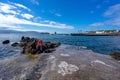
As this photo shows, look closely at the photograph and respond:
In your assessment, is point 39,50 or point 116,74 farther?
point 39,50

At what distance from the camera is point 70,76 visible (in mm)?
12695

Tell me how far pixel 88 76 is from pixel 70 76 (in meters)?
1.77

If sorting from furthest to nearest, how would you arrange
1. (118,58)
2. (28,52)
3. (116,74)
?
1. (28,52)
2. (118,58)
3. (116,74)

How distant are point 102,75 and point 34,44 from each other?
20379 millimetres

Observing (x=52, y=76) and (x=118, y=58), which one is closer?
(x=52, y=76)

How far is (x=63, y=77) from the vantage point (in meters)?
12.5

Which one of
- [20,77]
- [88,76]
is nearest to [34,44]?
[20,77]

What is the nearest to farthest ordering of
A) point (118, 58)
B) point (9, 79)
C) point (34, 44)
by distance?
point (9, 79), point (118, 58), point (34, 44)

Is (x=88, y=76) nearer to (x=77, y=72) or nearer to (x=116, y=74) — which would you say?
(x=77, y=72)

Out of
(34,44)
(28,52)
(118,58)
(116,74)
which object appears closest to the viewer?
(116,74)

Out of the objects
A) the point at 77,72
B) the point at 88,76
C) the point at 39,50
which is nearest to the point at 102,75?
the point at 88,76

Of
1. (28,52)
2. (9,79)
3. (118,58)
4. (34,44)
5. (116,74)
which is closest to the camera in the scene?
(9,79)

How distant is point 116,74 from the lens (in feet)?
44.6

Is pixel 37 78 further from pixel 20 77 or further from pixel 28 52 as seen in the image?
pixel 28 52
